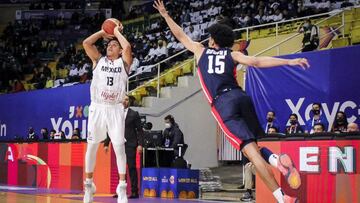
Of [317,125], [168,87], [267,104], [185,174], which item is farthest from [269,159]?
[168,87]

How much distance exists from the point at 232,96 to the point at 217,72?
29cm

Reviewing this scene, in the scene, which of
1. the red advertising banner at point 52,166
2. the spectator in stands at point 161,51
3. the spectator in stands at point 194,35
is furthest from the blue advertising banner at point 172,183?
the spectator in stands at point 194,35

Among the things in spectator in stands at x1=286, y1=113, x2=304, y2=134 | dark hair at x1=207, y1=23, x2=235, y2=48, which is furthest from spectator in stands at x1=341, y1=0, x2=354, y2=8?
dark hair at x1=207, y1=23, x2=235, y2=48

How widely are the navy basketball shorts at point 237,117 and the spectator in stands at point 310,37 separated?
28.0ft

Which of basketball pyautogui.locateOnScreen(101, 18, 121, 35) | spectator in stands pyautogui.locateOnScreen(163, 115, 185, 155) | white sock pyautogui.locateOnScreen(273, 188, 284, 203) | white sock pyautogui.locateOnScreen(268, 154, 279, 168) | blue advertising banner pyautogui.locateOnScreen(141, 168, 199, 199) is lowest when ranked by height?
blue advertising banner pyautogui.locateOnScreen(141, 168, 199, 199)

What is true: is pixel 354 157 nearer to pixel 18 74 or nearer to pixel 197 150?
pixel 197 150

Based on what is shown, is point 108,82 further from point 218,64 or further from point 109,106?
point 218,64

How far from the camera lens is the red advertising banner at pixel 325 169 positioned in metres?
7.16

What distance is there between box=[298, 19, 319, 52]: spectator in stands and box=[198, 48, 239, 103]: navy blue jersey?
8.40 m

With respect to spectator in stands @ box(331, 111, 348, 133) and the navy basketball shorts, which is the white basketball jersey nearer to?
the navy basketball shorts

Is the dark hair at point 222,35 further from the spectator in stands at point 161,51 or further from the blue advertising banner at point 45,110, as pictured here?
the spectator in stands at point 161,51

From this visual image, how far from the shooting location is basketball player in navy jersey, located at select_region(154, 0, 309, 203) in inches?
228

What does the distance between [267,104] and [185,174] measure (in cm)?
221

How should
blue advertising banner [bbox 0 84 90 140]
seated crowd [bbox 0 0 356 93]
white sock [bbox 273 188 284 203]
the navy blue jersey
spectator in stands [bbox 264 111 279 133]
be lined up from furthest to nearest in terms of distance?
seated crowd [bbox 0 0 356 93]
blue advertising banner [bbox 0 84 90 140]
spectator in stands [bbox 264 111 279 133]
the navy blue jersey
white sock [bbox 273 188 284 203]
